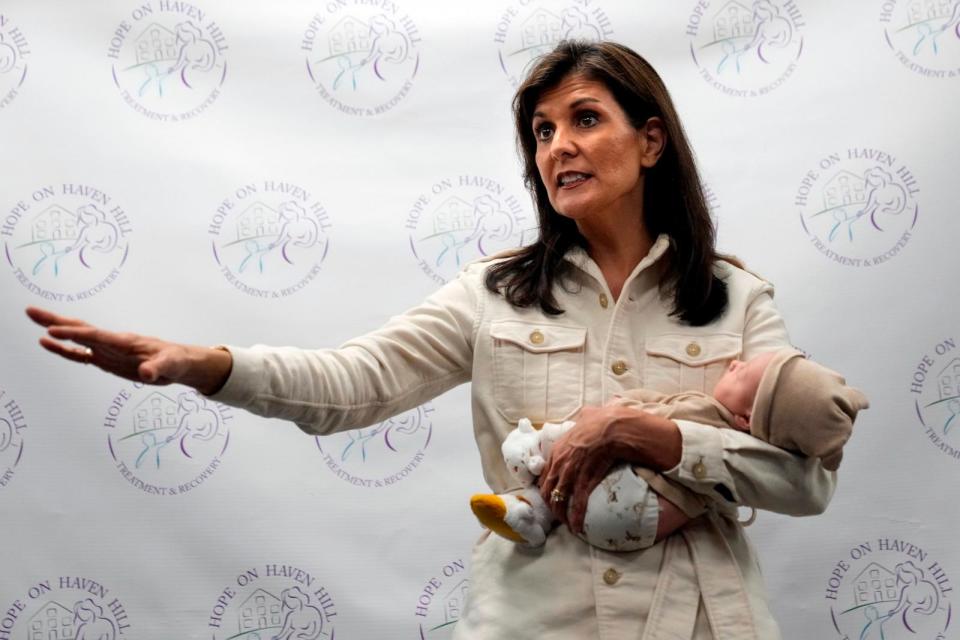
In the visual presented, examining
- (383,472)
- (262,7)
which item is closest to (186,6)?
(262,7)

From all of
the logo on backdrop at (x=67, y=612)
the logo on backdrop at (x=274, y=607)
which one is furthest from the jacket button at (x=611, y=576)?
the logo on backdrop at (x=67, y=612)

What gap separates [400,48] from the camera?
8.37 feet

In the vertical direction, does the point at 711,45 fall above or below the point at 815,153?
above

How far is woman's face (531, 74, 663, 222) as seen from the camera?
1.82 meters

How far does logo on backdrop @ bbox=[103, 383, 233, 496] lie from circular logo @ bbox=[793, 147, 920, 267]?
51.2 inches

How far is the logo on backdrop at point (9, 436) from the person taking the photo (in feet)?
7.66

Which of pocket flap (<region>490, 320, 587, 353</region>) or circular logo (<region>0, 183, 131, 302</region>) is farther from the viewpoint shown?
circular logo (<region>0, 183, 131, 302</region>)

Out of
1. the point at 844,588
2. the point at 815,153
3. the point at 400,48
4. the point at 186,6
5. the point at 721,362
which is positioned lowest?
the point at 844,588

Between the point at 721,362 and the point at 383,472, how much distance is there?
0.92 metres

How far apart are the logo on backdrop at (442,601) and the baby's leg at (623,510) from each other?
86cm

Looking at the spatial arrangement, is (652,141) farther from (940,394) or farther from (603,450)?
(940,394)

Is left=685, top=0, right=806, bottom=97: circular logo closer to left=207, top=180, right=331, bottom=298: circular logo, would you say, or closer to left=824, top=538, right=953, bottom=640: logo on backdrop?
left=207, top=180, right=331, bottom=298: circular logo

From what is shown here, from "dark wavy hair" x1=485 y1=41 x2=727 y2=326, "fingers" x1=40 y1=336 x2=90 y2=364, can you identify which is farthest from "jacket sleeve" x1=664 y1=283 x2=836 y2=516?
"fingers" x1=40 y1=336 x2=90 y2=364

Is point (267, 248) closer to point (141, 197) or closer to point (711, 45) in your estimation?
point (141, 197)
